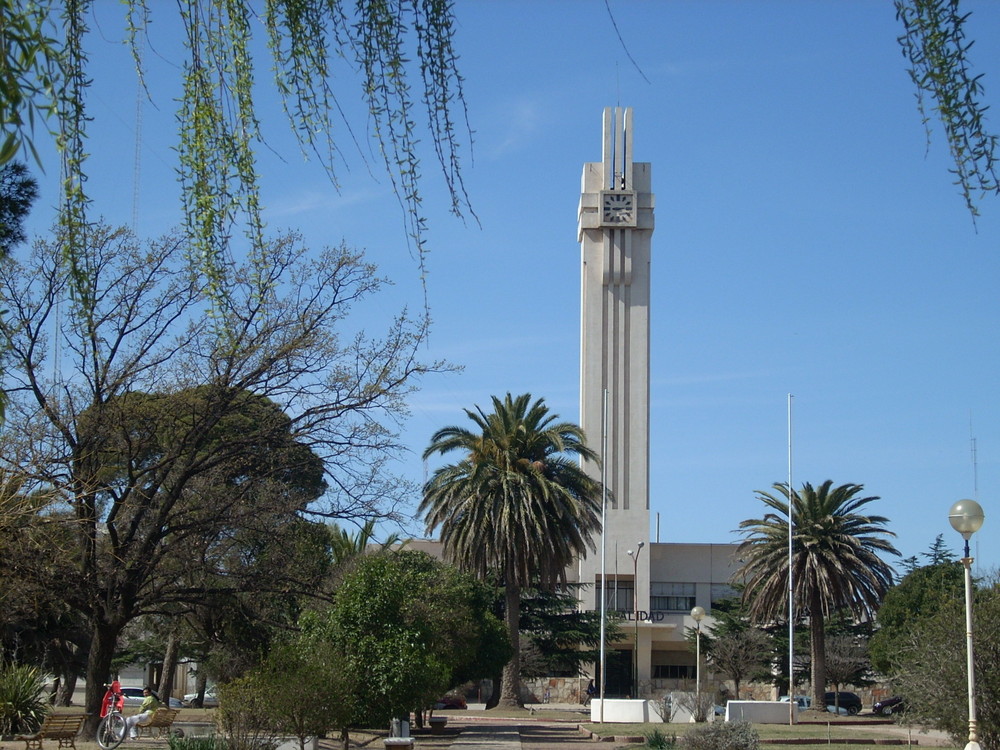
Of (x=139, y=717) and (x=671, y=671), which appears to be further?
(x=671, y=671)

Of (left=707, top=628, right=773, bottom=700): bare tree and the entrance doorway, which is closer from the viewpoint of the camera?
(left=707, top=628, right=773, bottom=700): bare tree

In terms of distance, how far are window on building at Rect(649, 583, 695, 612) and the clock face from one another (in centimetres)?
2320

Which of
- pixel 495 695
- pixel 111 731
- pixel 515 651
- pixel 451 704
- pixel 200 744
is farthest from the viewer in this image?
pixel 495 695

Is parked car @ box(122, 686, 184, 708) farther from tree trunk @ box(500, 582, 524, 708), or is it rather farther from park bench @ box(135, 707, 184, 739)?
park bench @ box(135, 707, 184, 739)

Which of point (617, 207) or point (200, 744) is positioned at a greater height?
point (617, 207)

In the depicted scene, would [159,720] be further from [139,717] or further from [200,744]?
[200,744]

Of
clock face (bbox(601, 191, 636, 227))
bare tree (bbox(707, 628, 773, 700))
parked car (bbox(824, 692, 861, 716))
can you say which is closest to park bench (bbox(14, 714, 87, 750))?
bare tree (bbox(707, 628, 773, 700))

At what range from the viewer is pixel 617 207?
7012 cm

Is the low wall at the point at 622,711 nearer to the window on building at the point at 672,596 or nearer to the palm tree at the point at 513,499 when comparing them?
the palm tree at the point at 513,499

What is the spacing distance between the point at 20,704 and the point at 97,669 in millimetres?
2521

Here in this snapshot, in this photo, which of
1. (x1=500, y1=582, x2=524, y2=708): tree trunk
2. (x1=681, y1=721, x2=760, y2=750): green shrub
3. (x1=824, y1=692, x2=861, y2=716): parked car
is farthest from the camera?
(x1=824, y1=692, x2=861, y2=716): parked car

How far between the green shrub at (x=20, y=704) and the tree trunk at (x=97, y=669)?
6.25 ft

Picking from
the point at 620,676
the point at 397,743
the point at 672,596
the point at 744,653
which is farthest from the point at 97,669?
the point at 672,596

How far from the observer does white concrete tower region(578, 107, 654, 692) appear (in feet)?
223
